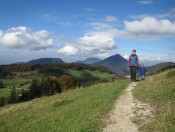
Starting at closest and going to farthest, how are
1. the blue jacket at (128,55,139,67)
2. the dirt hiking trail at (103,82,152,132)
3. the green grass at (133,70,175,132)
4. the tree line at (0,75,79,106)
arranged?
the green grass at (133,70,175,132)
the dirt hiking trail at (103,82,152,132)
the blue jacket at (128,55,139,67)
the tree line at (0,75,79,106)

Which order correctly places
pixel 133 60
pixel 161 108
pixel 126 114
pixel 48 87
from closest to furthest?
1. pixel 126 114
2. pixel 161 108
3. pixel 133 60
4. pixel 48 87

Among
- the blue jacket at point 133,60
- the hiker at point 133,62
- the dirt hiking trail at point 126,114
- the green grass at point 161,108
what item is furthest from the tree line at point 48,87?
the dirt hiking trail at point 126,114

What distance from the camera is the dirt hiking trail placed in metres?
12.6

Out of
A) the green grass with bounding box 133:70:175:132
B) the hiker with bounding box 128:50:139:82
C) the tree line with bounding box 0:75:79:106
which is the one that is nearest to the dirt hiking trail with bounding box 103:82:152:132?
the green grass with bounding box 133:70:175:132

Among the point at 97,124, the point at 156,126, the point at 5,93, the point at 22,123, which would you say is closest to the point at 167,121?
the point at 156,126

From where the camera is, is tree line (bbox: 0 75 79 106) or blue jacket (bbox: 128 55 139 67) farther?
tree line (bbox: 0 75 79 106)

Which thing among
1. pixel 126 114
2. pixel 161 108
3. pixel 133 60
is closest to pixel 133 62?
pixel 133 60

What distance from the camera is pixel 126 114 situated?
15.2 meters

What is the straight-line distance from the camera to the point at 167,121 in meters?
12.4

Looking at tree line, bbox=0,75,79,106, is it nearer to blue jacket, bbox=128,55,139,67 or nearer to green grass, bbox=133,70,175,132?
blue jacket, bbox=128,55,139,67

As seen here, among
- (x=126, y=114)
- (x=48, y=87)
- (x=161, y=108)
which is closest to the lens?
(x=126, y=114)

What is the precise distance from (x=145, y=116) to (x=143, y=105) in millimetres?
2879

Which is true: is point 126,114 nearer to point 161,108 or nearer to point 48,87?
point 161,108

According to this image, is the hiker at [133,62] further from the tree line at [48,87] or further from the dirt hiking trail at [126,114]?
the tree line at [48,87]
